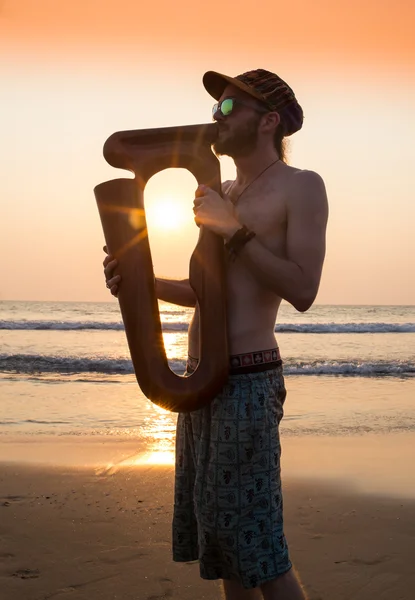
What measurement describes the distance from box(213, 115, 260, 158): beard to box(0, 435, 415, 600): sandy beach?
85.2 inches

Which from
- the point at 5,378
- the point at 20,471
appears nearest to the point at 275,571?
the point at 20,471

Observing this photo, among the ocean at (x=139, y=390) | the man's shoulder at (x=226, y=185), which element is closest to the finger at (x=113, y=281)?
the man's shoulder at (x=226, y=185)

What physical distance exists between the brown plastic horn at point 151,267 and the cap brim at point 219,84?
0.47 feet

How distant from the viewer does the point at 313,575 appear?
3719 mm

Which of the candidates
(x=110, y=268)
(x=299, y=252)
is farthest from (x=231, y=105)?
(x=110, y=268)

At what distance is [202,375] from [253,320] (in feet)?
0.82

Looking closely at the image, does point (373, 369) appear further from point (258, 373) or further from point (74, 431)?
point (258, 373)

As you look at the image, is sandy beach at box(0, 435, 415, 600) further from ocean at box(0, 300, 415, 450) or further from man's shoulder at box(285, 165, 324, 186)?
man's shoulder at box(285, 165, 324, 186)

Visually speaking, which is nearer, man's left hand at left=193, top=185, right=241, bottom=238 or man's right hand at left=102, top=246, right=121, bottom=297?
man's left hand at left=193, top=185, right=241, bottom=238

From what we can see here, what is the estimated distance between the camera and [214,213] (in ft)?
7.16

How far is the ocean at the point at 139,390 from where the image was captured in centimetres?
759

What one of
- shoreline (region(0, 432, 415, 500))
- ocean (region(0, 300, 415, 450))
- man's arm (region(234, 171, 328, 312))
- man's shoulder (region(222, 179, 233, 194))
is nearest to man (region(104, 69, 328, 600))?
man's arm (region(234, 171, 328, 312))

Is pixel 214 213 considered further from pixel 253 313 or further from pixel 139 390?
pixel 139 390

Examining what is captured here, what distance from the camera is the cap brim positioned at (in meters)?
2.25
